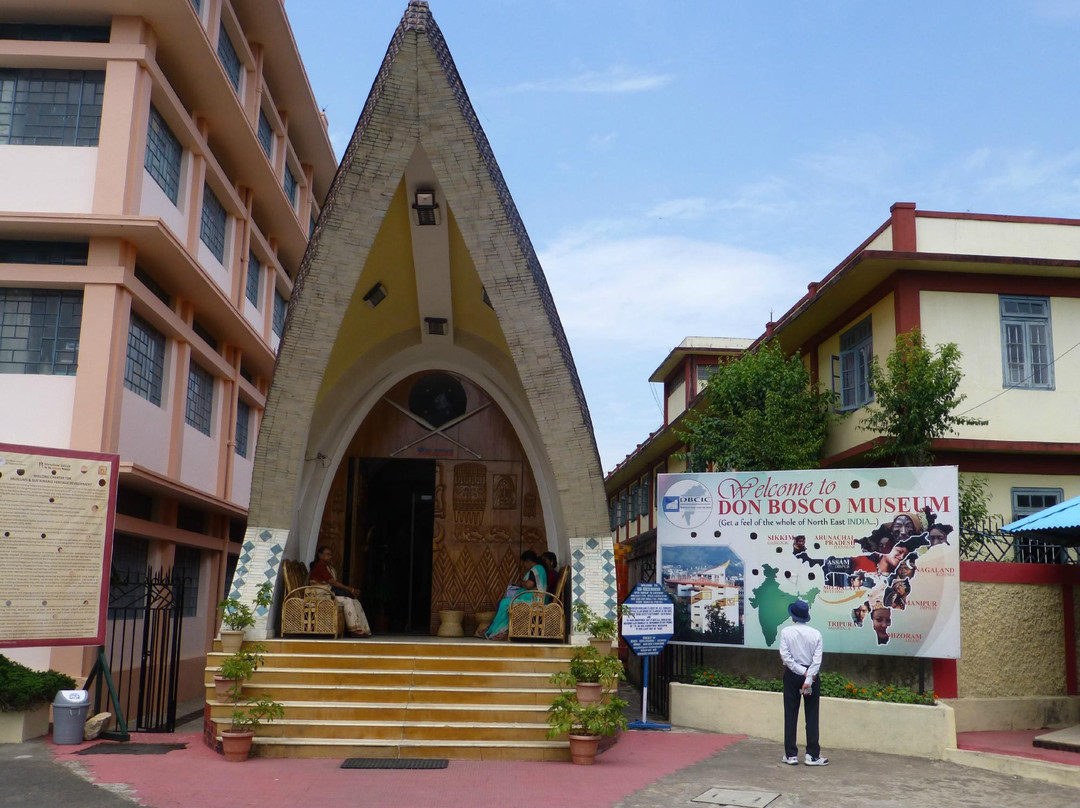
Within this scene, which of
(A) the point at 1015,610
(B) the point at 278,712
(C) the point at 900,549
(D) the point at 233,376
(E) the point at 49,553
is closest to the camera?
(B) the point at 278,712

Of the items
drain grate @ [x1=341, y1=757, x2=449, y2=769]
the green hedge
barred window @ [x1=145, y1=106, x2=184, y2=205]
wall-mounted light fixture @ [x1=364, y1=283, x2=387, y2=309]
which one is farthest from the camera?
barred window @ [x1=145, y1=106, x2=184, y2=205]

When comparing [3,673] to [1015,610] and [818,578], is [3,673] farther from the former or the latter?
[1015,610]

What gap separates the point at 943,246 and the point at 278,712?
11785 millimetres

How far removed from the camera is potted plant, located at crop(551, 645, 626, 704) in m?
9.29

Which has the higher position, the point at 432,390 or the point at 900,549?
the point at 432,390

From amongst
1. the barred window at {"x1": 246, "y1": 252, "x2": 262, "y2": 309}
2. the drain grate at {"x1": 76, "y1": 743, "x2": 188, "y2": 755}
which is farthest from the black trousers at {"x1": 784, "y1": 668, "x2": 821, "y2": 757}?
the barred window at {"x1": 246, "y1": 252, "x2": 262, "y2": 309}

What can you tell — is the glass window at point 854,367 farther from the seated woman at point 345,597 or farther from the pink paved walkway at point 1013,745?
the seated woman at point 345,597

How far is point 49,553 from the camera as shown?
984cm

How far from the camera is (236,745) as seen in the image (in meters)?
8.71

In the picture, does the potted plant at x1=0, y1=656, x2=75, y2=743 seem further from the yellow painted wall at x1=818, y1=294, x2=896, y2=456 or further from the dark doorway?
the yellow painted wall at x1=818, y1=294, x2=896, y2=456

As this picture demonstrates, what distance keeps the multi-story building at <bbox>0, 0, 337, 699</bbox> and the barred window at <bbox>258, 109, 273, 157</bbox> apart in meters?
2.07

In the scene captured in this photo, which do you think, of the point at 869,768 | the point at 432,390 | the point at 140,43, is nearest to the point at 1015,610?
the point at 869,768

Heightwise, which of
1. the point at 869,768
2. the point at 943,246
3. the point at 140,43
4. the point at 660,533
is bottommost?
the point at 869,768

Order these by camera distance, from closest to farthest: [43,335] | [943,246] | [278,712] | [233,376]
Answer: [278,712] → [43,335] → [943,246] → [233,376]
